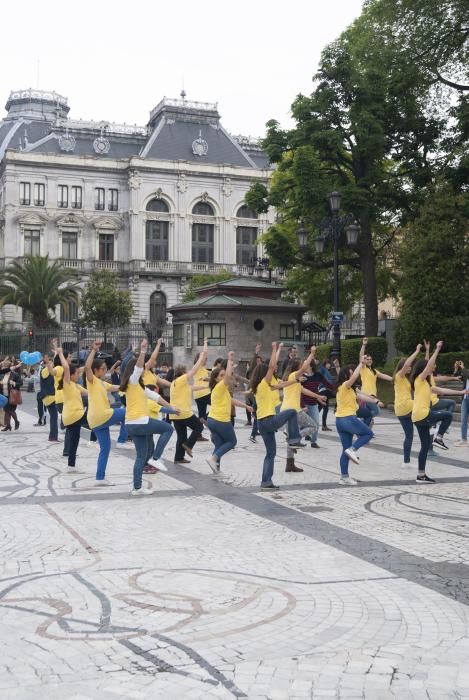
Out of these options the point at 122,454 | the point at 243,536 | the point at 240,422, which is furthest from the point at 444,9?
the point at 243,536

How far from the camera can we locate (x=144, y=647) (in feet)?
15.5

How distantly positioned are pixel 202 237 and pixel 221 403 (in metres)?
61.5

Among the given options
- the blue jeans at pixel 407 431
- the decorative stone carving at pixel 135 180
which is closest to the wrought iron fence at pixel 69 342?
the decorative stone carving at pixel 135 180

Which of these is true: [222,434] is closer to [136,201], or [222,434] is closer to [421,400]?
[421,400]

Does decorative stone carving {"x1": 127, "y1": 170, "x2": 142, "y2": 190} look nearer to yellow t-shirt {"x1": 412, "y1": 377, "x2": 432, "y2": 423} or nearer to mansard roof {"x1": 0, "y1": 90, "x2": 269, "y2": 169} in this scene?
mansard roof {"x1": 0, "y1": 90, "x2": 269, "y2": 169}

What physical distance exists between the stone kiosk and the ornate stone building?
29756 millimetres

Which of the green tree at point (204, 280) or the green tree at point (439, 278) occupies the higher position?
the green tree at point (204, 280)

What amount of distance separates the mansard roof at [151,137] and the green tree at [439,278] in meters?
45.9

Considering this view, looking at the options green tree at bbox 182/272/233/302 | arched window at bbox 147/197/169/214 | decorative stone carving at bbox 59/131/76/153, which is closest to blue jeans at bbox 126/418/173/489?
green tree at bbox 182/272/233/302

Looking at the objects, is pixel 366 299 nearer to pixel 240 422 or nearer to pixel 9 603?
pixel 240 422

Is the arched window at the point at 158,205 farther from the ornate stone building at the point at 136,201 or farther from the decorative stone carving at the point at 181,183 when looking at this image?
the decorative stone carving at the point at 181,183

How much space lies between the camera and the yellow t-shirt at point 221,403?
1113 cm

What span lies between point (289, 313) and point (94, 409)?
25.9m

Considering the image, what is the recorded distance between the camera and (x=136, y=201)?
2717 inches
